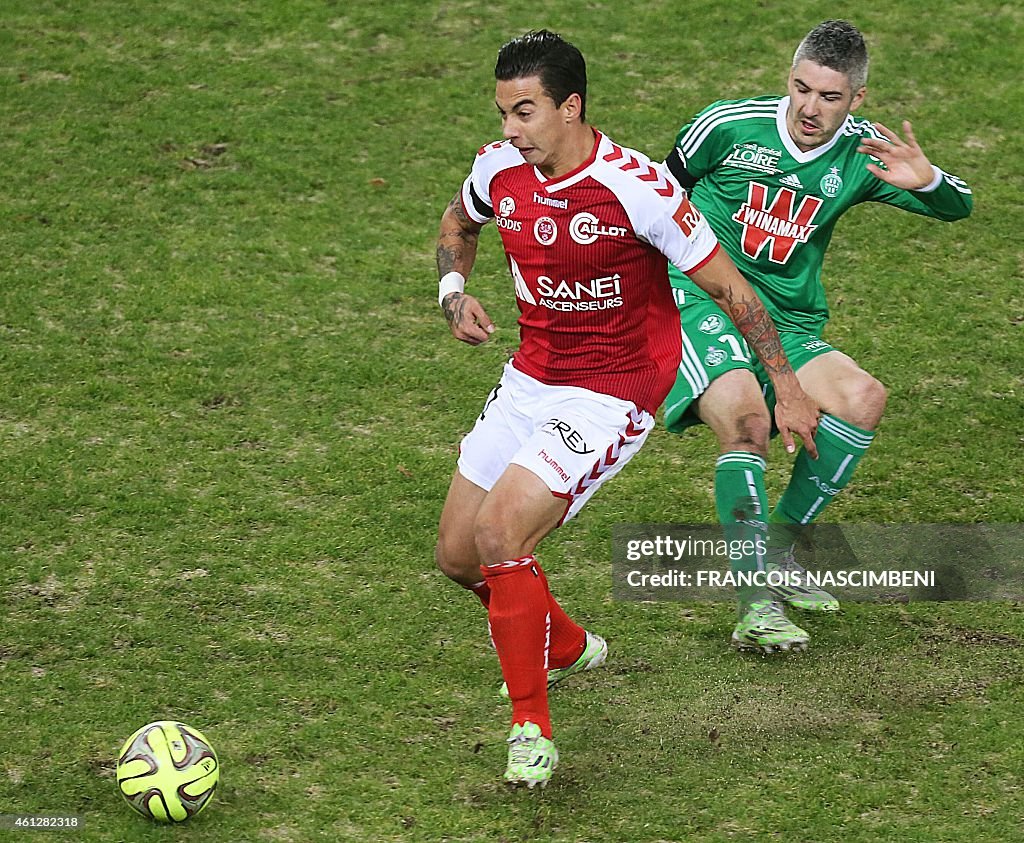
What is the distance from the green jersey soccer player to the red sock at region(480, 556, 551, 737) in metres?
1.20

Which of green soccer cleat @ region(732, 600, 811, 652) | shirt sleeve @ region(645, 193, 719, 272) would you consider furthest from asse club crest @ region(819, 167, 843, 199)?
green soccer cleat @ region(732, 600, 811, 652)

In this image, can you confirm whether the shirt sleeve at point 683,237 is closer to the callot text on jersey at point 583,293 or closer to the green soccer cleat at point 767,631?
the callot text on jersey at point 583,293

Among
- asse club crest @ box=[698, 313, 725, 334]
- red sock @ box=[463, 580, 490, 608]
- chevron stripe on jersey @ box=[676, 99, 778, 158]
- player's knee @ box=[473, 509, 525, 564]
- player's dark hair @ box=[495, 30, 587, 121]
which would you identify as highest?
player's dark hair @ box=[495, 30, 587, 121]

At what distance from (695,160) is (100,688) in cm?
319

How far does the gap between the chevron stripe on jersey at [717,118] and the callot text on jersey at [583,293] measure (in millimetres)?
1240

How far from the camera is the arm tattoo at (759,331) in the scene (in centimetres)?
556

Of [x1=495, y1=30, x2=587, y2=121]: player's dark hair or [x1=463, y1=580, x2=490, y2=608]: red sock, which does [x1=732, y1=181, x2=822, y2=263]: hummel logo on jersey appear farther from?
[x1=463, y1=580, x2=490, y2=608]: red sock

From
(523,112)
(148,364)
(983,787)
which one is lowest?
(983,787)

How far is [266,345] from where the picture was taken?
340 inches

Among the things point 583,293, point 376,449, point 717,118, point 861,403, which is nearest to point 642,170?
point 583,293

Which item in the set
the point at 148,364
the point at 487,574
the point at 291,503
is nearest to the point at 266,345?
the point at 148,364

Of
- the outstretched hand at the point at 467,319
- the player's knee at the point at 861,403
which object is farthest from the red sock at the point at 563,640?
the player's knee at the point at 861,403

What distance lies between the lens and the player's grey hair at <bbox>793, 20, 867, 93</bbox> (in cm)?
620

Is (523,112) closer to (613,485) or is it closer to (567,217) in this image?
(567,217)
